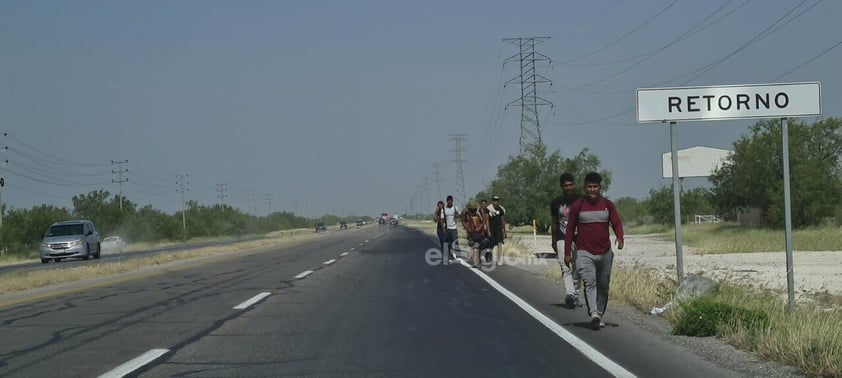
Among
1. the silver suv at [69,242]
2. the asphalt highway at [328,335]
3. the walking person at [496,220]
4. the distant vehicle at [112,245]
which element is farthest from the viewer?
the distant vehicle at [112,245]

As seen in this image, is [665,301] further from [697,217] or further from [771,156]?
[697,217]

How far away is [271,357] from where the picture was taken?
946 cm

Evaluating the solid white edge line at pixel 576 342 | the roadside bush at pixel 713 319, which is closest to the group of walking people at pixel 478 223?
the solid white edge line at pixel 576 342

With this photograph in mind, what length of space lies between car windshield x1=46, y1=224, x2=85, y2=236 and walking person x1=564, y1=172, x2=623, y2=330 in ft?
121

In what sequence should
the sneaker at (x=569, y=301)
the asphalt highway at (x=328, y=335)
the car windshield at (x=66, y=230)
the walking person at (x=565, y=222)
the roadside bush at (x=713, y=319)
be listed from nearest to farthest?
the asphalt highway at (x=328, y=335), the roadside bush at (x=713, y=319), the walking person at (x=565, y=222), the sneaker at (x=569, y=301), the car windshield at (x=66, y=230)

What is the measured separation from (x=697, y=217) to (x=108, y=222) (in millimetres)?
58842

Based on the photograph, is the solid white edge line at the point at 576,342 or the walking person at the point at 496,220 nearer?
the solid white edge line at the point at 576,342

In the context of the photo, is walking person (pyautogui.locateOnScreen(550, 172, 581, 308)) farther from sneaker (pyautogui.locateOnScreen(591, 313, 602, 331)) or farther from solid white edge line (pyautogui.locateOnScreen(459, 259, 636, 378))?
sneaker (pyautogui.locateOnScreen(591, 313, 602, 331))

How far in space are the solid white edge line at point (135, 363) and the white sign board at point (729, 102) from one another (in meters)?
7.15

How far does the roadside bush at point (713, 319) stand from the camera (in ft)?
34.7

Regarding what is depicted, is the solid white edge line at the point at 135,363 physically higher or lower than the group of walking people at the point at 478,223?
lower

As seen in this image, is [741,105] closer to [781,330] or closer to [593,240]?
[593,240]

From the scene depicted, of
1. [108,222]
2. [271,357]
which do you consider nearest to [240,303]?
[271,357]

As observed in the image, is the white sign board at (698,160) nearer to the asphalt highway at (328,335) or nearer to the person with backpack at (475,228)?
the person with backpack at (475,228)
